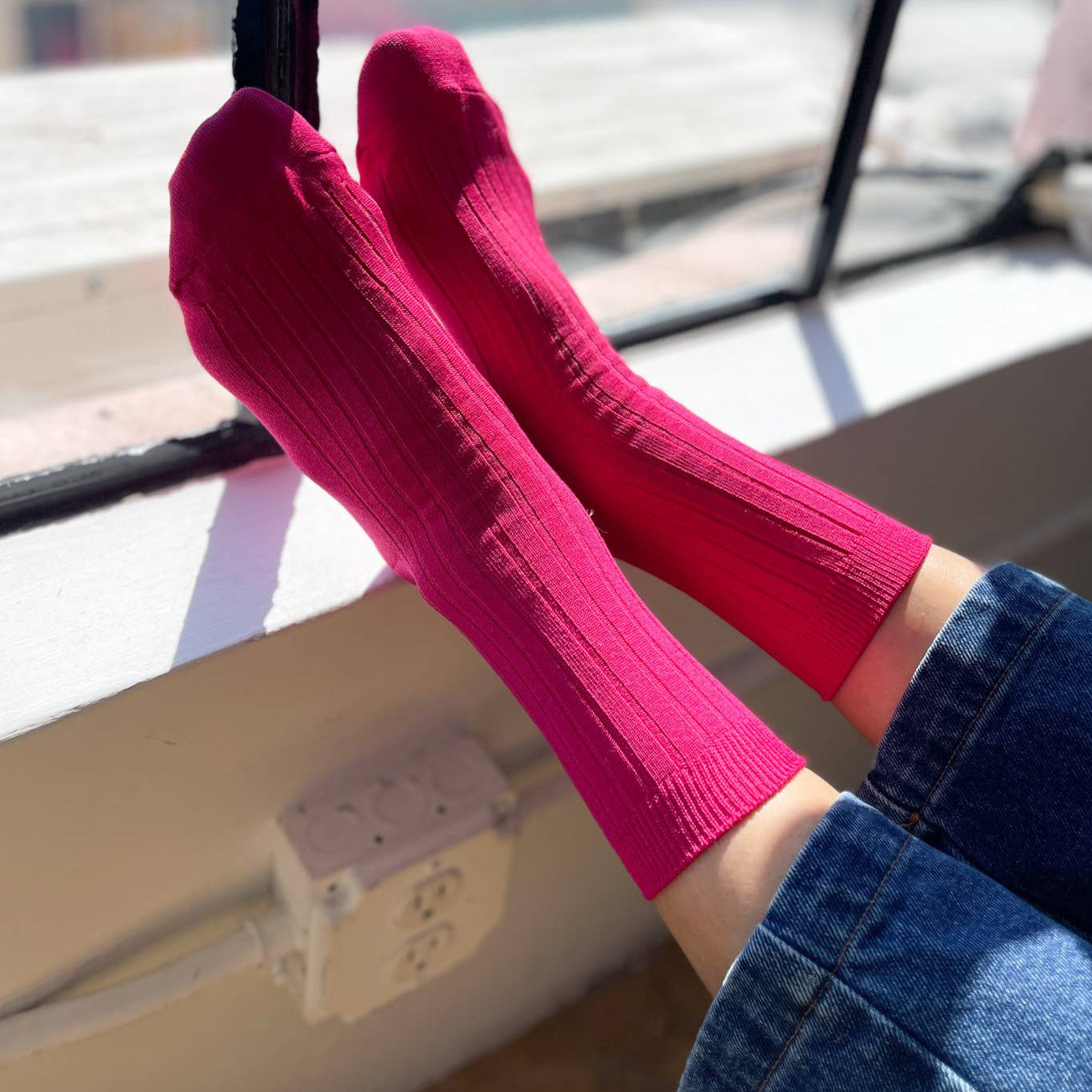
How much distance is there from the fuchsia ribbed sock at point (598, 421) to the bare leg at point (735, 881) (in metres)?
0.12

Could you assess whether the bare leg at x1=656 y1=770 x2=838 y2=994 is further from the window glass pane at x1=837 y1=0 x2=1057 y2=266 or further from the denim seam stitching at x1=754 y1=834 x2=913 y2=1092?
the window glass pane at x1=837 y1=0 x2=1057 y2=266

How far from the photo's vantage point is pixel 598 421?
2.03 feet

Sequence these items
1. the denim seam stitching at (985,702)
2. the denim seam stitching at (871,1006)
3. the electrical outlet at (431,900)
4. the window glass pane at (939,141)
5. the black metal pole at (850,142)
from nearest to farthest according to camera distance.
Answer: the denim seam stitching at (871,1006), the denim seam stitching at (985,702), the electrical outlet at (431,900), the black metal pole at (850,142), the window glass pane at (939,141)

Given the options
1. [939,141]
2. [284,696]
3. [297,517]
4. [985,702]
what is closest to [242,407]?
[297,517]

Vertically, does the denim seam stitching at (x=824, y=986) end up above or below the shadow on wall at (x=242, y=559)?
below

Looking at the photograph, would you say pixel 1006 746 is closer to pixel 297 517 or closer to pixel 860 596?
pixel 860 596

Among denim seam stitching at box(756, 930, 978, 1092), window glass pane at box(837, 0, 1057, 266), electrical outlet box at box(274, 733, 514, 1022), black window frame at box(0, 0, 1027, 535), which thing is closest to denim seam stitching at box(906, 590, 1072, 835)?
denim seam stitching at box(756, 930, 978, 1092)

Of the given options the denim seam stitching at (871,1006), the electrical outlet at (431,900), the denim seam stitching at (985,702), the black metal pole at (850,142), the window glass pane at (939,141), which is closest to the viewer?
the denim seam stitching at (871,1006)

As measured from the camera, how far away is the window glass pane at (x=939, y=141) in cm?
101

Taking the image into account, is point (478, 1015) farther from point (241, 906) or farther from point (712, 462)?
point (712, 462)

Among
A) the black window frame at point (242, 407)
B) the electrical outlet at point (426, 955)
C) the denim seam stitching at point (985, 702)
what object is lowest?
the electrical outlet at point (426, 955)

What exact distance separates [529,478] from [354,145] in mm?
331

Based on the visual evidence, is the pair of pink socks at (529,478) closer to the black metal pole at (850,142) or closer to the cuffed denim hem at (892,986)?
the cuffed denim hem at (892,986)

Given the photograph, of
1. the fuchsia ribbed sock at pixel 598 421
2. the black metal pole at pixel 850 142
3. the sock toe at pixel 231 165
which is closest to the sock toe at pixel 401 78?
the fuchsia ribbed sock at pixel 598 421
